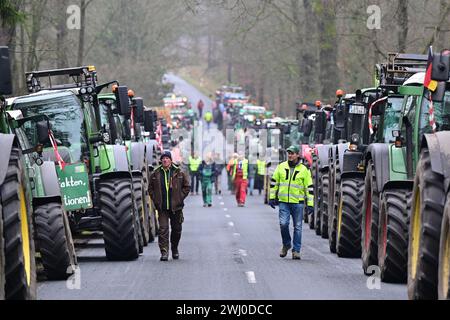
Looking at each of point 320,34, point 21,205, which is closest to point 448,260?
point 21,205

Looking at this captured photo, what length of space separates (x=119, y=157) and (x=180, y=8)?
2297 inches

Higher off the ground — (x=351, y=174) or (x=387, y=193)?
(x=387, y=193)

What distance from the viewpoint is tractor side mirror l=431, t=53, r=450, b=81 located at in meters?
13.3

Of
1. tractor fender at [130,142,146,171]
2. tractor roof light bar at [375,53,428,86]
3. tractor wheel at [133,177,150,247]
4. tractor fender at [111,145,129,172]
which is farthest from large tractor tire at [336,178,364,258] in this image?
tractor fender at [130,142,146,171]

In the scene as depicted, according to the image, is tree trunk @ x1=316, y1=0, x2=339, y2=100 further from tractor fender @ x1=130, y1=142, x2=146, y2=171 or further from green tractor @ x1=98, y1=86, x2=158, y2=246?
tractor fender @ x1=130, y1=142, x2=146, y2=171

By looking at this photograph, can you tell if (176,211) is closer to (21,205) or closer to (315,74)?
(21,205)

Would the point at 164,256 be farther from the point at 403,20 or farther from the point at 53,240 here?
the point at 403,20

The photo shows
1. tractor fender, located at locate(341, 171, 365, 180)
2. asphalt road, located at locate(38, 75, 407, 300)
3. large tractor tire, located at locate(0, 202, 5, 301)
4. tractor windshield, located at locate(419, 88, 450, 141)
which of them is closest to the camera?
large tractor tire, located at locate(0, 202, 5, 301)

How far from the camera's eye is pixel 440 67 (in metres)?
13.3

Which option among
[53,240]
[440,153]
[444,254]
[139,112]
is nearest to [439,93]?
[440,153]

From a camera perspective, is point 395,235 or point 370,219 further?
point 370,219

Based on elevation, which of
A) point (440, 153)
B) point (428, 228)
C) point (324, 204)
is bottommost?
point (324, 204)

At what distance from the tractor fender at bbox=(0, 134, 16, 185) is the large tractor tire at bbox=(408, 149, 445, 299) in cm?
419

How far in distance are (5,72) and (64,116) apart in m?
9.22
